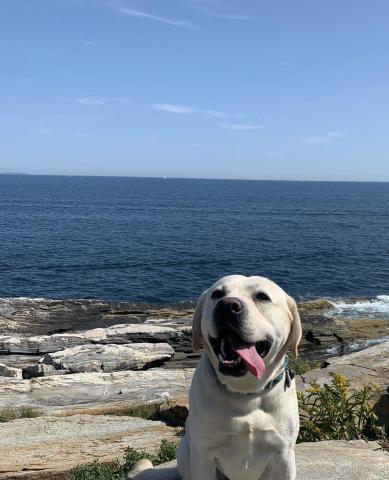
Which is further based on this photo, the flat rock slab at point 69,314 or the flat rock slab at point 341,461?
the flat rock slab at point 69,314

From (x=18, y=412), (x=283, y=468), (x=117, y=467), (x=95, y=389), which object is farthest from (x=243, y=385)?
(x=95, y=389)

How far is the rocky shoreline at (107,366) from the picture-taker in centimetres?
866

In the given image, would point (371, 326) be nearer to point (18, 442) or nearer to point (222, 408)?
point (18, 442)

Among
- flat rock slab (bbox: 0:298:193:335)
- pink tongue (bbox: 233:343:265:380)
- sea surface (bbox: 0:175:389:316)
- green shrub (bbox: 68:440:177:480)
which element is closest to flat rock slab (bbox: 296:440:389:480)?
green shrub (bbox: 68:440:177:480)

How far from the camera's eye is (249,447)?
4066 mm

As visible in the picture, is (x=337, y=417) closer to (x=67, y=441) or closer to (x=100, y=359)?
(x=67, y=441)

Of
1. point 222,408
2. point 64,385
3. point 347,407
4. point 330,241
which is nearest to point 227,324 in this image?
point 222,408

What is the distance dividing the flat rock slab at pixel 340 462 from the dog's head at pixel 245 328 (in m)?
2.17

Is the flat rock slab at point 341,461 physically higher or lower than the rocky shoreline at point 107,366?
higher

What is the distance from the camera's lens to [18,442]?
27.6ft

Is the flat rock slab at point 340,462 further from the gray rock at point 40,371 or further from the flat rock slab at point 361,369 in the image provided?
the gray rock at point 40,371

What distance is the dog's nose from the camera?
3.69m

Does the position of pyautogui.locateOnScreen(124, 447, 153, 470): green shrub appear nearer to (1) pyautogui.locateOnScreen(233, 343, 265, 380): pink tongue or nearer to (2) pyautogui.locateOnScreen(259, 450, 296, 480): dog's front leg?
(2) pyautogui.locateOnScreen(259, 450, 296, 480): dog's front leg

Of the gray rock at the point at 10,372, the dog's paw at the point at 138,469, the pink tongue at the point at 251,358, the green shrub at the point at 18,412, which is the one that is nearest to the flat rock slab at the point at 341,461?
the dog's paw at the point at 138,469
